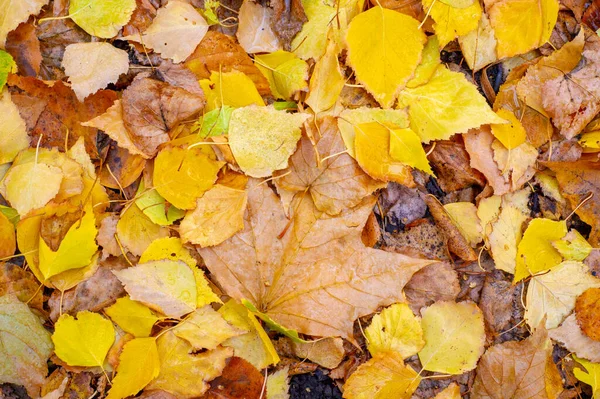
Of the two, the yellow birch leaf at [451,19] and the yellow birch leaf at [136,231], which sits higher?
the yellow birch leaf at [451,19]

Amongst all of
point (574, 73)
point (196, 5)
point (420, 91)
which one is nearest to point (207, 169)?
point (196, 5)

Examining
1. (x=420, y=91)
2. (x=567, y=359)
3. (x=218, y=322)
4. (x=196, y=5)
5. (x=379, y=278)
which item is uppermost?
(x=196, y=5)

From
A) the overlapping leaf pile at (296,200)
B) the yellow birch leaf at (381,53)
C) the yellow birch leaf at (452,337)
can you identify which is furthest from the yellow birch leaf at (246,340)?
the yellow birch leaf at (381,53)

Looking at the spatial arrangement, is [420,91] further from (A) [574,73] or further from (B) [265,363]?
(B) [265,363]

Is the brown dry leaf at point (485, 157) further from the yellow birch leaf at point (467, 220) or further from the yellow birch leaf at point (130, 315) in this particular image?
the yellow birch leaf at point (130, 315)

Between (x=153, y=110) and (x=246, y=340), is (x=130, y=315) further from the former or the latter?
(x=153, y=110)

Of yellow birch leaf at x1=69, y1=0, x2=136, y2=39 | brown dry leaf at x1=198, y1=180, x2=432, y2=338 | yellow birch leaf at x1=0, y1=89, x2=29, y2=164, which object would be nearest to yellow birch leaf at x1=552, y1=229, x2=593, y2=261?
brown dry leaf at x1=198, y1=180, x2=432, y2=338
